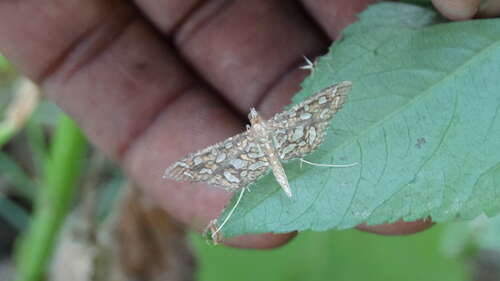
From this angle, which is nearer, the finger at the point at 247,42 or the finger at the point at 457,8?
the finger at the point at 457,8

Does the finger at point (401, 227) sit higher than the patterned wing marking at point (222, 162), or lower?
lower

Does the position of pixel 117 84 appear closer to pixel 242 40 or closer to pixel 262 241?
pixel 242 40

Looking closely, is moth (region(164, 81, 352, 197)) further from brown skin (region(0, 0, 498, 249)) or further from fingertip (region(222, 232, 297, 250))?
brown skin (region(0, 0, 498, 249))

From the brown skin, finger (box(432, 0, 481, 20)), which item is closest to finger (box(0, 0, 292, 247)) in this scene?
the brown skin

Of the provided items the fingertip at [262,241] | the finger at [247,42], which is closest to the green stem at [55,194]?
the finger at [247,42]

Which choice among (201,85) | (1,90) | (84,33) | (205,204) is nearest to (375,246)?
(205,204)

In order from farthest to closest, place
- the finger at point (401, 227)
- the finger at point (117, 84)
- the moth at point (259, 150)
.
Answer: the finger at point (117, 84) → the finger at point (401, 227) → the moth at point (259, 150)

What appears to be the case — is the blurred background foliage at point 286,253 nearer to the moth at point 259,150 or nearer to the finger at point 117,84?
the finger at point 117,84
